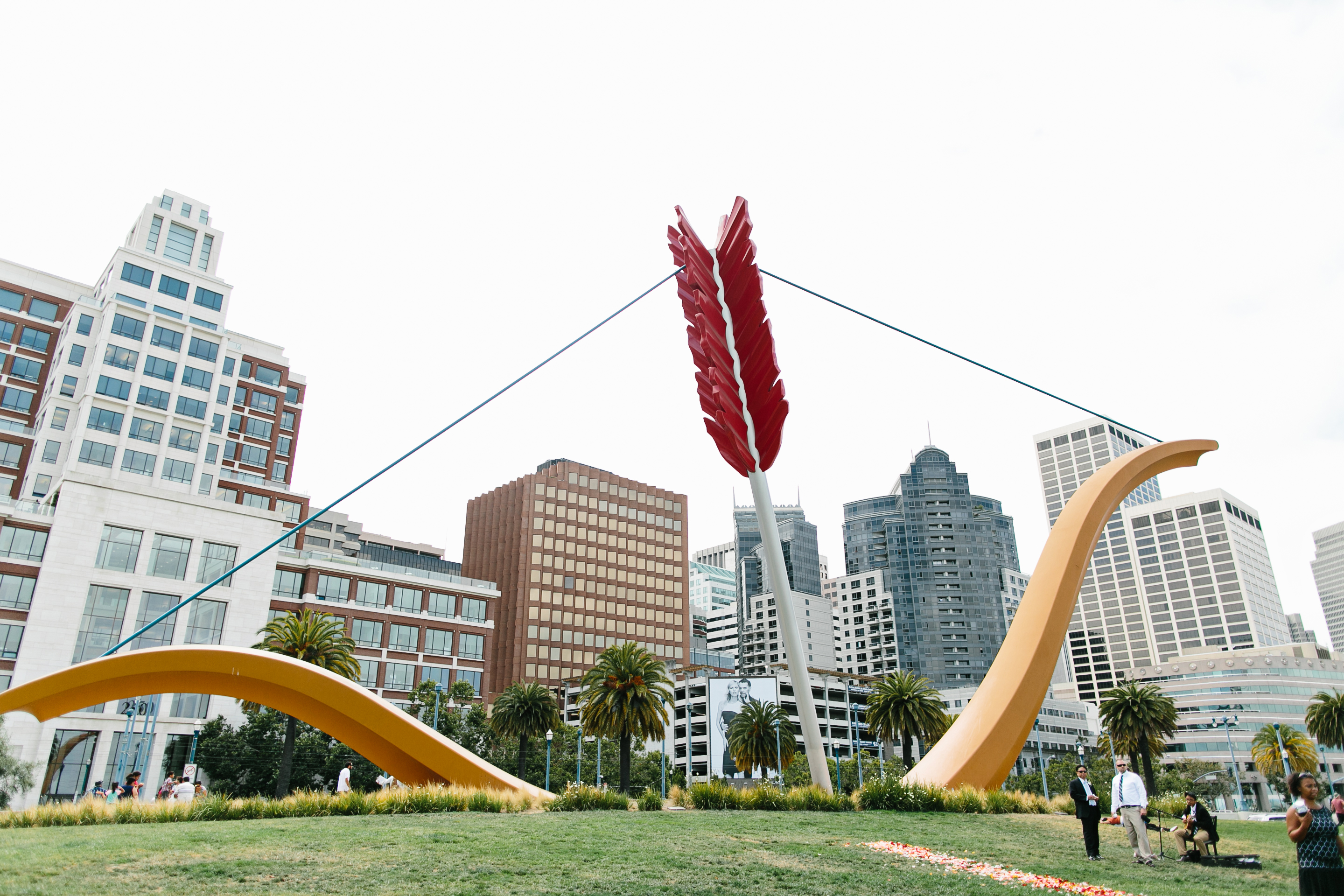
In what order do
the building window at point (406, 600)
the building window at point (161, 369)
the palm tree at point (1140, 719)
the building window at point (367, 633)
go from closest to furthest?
the palm tree at point (1140, 719) → the building window at point (161, 369) → the building window at point (367, 633) → the building window at point (406, 600)

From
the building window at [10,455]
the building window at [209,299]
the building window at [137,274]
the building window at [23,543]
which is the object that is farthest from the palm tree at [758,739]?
the building window at [137,274]

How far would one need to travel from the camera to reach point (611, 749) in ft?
237

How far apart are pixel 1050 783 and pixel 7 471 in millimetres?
83562

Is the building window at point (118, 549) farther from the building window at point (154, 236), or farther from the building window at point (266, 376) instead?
the building window at point (266, 376)

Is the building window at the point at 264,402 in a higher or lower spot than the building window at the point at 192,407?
higher

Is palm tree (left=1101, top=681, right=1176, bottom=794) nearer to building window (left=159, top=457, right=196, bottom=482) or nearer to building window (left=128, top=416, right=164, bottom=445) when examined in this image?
building window (left=159, top=457, right=196, bottom=482)

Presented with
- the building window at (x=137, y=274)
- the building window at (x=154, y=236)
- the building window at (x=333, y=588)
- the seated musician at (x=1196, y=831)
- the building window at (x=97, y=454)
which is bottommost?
the seated musician at (x=1196, y=831)

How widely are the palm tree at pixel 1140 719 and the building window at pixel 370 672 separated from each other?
49285 millimetres

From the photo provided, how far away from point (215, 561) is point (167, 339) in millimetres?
20565

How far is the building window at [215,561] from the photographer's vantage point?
1903 inches

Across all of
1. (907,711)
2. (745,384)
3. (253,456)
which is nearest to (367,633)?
(253,456)

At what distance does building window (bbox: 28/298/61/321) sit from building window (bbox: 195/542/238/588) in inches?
1051

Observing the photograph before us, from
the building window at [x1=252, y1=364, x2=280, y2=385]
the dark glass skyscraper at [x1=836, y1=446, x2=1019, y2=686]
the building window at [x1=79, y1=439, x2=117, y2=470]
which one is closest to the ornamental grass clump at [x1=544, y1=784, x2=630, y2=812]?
the building window at [x1=79, y1=439, x2=117, y2=470]

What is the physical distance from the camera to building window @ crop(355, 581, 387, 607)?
63781 mm
